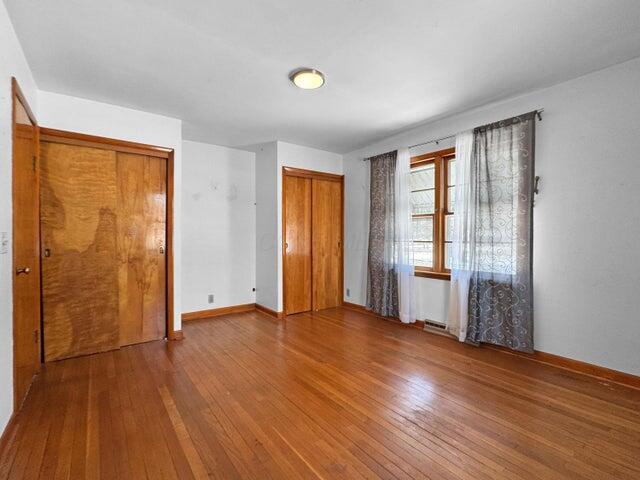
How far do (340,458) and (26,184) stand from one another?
9.91ft

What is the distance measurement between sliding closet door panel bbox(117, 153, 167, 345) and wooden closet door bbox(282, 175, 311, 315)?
1652 millimetres

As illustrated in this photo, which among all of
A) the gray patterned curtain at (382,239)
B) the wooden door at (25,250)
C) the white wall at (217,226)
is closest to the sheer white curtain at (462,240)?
the gray patterned curtain at (382,239)

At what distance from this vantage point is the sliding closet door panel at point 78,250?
2773mm

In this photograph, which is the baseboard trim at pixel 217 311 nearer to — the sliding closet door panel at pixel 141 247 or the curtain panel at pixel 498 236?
the sliding closet door panel at pixel 141 247

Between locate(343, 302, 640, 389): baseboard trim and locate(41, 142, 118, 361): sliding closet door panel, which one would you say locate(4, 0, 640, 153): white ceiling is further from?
locate(343, 302, 640, 389): baseboard trim

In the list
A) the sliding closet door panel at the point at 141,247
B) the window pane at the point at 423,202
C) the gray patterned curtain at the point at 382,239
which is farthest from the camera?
the gray patterned curtain at the point at 382,239

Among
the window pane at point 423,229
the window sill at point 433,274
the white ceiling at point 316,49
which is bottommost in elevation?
the window sill at point 433,274

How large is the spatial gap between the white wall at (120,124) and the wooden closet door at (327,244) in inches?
81.2

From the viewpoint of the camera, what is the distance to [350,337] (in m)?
3.51

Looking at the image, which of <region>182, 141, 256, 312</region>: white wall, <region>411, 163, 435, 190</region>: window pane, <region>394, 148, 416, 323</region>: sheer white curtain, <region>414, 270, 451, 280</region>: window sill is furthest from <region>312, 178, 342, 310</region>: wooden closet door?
<region>414, 270, 451, 280</region>: window sill

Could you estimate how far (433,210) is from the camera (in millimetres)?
3830

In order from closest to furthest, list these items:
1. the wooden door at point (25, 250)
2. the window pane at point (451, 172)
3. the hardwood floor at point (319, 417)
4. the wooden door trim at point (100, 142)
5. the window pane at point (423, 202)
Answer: the hardwood floor at point (319, 417) < the wooden door at point (25, 250) < the wooden door trim at point (100, 142) < the window pane at point (451, 172) < the window pane at point (423, 202)

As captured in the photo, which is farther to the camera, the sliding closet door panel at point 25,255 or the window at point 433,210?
the window at point 433,210

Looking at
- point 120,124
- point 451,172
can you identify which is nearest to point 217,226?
point 120,124
